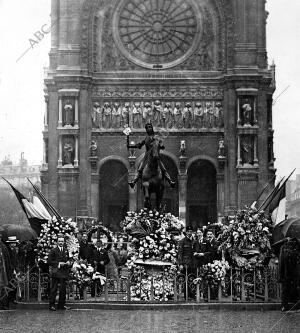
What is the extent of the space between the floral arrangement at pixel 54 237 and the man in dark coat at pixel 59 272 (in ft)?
5.23

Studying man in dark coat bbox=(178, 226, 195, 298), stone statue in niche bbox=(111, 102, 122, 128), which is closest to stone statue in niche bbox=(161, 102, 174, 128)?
stone statue in niche bbox=(111, 102, 122, 128)

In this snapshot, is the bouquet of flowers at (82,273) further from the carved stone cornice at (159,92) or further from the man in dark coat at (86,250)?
the carved stone cornice at (159,92)

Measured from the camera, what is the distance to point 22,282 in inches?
773

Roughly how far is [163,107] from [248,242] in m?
25.7

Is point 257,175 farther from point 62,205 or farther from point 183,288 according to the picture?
point 183,288

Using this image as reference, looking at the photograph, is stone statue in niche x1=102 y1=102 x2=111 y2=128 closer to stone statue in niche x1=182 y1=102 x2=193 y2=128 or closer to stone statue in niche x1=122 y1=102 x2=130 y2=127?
stone statue in niche x1=122 y1=102 x2=130 y2=127

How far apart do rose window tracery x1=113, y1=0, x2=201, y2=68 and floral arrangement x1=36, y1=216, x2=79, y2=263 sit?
2713 cm

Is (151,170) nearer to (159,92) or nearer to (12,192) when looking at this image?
(159,92)

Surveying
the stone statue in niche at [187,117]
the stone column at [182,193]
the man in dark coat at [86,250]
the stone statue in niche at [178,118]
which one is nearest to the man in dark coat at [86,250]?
the man in dark coat at [86,250]

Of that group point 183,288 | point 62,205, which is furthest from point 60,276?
point 62,205

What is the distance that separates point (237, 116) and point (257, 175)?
358cm

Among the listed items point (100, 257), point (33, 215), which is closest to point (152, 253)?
point (100, 257)

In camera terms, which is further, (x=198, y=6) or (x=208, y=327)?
(x=198, y=6)

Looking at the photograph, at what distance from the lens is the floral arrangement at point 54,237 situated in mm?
20891
